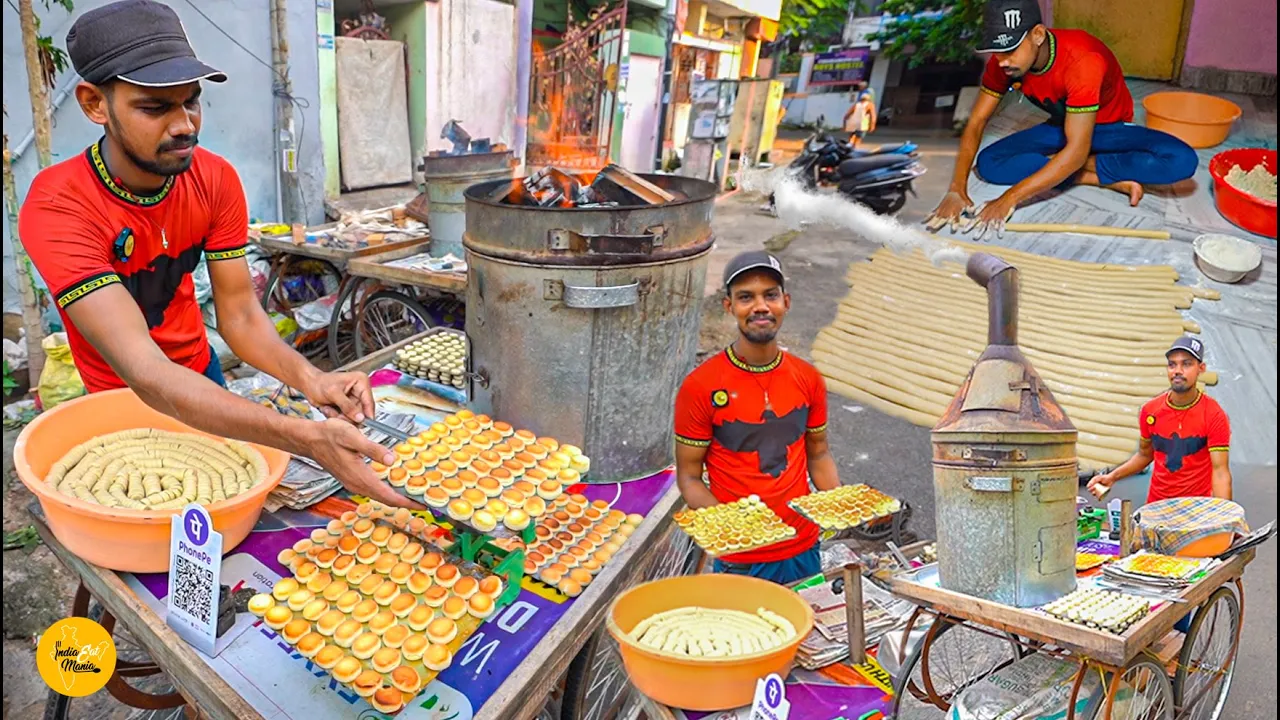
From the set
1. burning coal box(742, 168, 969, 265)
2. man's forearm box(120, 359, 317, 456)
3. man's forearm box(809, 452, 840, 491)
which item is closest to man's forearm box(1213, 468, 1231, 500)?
man's forearm box(809, 452, 840, 491)

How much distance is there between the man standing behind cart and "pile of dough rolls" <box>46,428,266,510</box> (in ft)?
4.79

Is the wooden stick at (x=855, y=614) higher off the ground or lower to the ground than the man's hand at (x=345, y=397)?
lower

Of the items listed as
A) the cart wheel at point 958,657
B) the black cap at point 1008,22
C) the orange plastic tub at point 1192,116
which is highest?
the black cap at point 1008,22

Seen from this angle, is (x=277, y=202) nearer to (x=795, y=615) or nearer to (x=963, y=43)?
(x=963, y=43)

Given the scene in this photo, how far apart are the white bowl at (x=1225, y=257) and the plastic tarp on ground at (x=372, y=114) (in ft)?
27.1

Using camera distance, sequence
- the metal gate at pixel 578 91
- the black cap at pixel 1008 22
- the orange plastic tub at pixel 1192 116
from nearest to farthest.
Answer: the black cap at pixel 1008 22
the orange plastic tub at pixel 1192 116
the metal gate at pixel 578 91

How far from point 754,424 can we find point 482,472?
1.03 meters

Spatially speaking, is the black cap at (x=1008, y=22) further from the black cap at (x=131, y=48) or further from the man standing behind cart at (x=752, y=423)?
the black cap at (x=131, y=48)

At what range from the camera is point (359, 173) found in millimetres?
8883

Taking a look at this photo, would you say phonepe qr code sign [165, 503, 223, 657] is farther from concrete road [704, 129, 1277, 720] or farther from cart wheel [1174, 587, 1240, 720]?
cart wheel [1174, 587, 1240, 720]

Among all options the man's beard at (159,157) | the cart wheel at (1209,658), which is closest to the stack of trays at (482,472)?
the man's beard at (159,157)

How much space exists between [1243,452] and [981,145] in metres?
2.26

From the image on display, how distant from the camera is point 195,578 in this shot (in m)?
1.82

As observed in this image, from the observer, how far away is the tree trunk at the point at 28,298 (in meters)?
4.56
